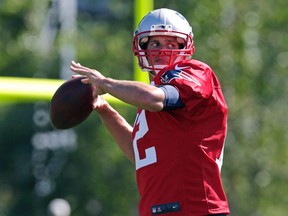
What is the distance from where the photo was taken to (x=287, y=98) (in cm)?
1487

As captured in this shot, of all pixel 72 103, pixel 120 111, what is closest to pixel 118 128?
pixel 72 103

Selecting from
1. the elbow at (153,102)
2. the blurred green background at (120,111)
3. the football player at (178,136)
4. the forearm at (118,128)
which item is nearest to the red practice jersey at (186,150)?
the football player at (178,136)

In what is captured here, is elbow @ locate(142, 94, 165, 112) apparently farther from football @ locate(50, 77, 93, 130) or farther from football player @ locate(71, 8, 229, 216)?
football @ locate(50, 77, 93, 130)

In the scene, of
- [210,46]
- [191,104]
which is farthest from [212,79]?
[210,46]

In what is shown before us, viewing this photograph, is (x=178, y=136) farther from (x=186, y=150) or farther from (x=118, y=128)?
(x=118, y=128)

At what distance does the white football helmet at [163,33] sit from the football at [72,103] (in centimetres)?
33

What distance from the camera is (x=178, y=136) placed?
5.28 metres

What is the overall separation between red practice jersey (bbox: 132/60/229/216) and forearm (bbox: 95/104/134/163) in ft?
1.60

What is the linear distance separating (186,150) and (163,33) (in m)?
0.60

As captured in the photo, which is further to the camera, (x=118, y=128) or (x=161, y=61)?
(x=118, y=128)

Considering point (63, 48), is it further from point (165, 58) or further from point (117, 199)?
point (165, 58)

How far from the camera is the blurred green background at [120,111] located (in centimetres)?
1448

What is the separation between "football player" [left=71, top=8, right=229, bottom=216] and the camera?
522 centimetres

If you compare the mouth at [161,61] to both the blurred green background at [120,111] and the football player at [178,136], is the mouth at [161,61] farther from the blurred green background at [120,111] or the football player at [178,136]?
the blurred green background at [120,111]
